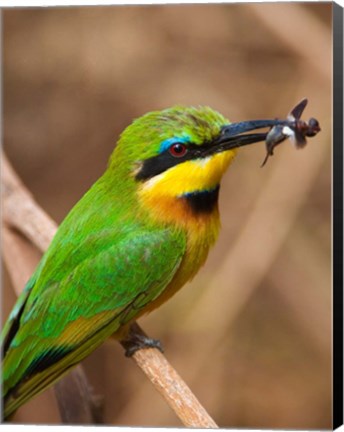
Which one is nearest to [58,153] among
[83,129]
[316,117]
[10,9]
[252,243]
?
[83,129]

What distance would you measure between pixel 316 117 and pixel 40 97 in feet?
3.09

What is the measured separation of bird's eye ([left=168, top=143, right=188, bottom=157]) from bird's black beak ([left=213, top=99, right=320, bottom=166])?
0.27 feet

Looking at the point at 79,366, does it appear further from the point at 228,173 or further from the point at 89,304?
the point at 228,173

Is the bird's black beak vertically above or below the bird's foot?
above

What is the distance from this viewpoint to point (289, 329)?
3.26 m

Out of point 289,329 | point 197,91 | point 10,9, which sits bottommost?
point 289,329

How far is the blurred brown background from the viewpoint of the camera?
3.13 metres

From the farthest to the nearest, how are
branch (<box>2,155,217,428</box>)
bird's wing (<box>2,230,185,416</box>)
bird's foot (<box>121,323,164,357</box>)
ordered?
bird's foot (<box>121,323,164,357</box>), bird's wing (<box>2,230,185,416</box>), branch (<box>2,155,217,428</box>)

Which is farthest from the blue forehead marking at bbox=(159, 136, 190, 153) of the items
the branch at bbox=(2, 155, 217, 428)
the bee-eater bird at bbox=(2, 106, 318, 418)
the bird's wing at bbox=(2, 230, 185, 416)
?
the branch at bbox=(2, 155, 217, 428)

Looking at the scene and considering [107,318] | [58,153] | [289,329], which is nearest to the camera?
[107,318]

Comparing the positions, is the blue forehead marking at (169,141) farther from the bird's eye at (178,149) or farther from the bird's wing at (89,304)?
the bird's wing at (89,304)

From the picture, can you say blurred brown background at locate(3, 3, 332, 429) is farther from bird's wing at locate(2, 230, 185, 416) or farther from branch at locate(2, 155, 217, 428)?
bird's wing at locate(2, 230, 185, 416)

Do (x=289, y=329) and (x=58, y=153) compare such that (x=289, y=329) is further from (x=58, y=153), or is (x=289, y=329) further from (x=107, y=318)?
(x=58, y=153)

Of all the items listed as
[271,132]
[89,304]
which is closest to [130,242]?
[89,304]
